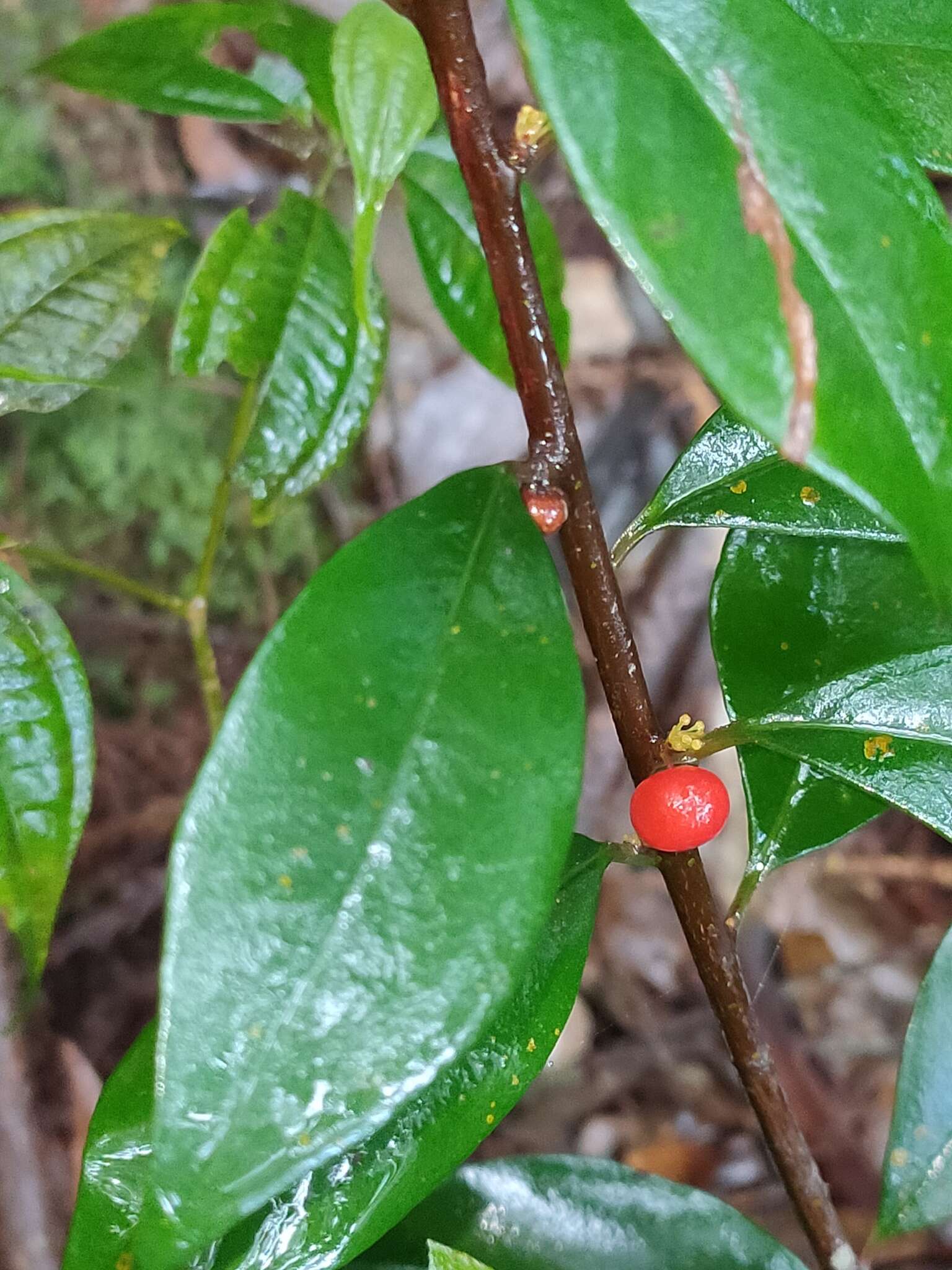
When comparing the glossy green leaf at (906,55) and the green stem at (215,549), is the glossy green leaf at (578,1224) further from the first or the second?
the glossy green leaf at (906,55)

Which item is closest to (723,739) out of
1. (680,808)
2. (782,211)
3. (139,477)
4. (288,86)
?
(680,808)

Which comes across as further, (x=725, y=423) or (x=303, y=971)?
(x=725, y=423)

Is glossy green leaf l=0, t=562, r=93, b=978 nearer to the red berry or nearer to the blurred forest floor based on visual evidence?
the red berry

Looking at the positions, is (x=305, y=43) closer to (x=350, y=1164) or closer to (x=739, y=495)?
(x=739, y=495)

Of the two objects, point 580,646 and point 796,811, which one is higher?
point 580,646

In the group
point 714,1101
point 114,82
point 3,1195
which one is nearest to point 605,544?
point 114,82

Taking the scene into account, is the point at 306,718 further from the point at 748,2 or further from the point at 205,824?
the point at 748,2
